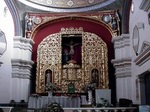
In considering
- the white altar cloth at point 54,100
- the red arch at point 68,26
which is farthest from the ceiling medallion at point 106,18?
the white altar cloth at point 54,100

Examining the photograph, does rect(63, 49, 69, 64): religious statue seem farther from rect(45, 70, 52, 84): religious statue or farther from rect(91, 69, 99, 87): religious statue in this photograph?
rect(91, 69, 99, 87): religious statue

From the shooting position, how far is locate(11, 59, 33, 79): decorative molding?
38.8 feet

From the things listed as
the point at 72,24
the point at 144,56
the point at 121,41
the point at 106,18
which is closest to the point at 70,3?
the point at 72,24

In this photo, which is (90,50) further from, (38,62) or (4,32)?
(4,32)

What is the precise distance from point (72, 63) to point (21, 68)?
246 cm

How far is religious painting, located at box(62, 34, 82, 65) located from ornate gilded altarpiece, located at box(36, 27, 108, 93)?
243 mm

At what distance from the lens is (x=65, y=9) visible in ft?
43.4

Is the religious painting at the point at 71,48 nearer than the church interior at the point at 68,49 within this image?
No

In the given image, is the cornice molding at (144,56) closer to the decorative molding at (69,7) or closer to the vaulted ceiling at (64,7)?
the vaulted ceiling at (64,7)

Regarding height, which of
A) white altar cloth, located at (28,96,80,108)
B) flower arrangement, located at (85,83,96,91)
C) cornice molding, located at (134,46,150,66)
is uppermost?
cornice molding, located at (134,46,150,66)

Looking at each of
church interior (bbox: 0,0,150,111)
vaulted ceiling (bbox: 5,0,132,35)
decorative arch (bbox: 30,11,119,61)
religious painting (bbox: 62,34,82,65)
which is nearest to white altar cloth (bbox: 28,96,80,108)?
church interior (bbox: 0,0,150,111)

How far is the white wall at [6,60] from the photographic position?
1126 centimetres

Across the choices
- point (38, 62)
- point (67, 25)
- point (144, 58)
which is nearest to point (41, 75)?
point (38, 62)

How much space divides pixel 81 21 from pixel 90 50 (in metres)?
1.80
